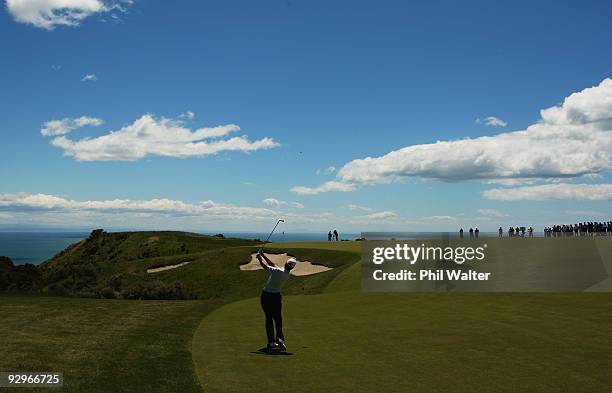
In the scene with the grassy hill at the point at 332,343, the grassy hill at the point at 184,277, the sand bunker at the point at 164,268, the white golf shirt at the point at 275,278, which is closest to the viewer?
the grassy hill at the point at 332,343

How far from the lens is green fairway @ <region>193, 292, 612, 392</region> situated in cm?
1148

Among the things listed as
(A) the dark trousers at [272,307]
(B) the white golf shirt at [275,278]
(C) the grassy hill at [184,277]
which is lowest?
(C) the grassy hill at [184,277]

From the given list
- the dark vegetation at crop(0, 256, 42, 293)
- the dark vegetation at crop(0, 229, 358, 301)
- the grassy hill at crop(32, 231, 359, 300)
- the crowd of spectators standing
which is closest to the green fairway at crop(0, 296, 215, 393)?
the grassy hill at crop(32, 231, 359, 300)

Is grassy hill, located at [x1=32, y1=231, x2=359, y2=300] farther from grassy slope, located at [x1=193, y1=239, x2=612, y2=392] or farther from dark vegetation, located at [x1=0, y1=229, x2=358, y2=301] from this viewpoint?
grassy slope, located at [x1=193, y1=239, x2=612, y2=392]

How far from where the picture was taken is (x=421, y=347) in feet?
50.3

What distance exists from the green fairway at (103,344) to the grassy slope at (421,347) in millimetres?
886

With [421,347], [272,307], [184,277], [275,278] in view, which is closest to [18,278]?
[184,277]

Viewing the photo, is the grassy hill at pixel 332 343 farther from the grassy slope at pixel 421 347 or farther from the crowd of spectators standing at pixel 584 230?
the crowd of spectators standing at pixel 584 230

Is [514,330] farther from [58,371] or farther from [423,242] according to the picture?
[423,242]

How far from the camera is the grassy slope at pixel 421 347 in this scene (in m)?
11.5

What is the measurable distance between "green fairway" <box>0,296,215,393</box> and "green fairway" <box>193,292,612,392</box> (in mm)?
857

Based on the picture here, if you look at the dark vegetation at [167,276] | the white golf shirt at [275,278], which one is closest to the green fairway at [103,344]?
the white golf shirt at [275,278]

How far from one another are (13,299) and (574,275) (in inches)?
1373

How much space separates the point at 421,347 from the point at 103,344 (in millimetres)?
9699
